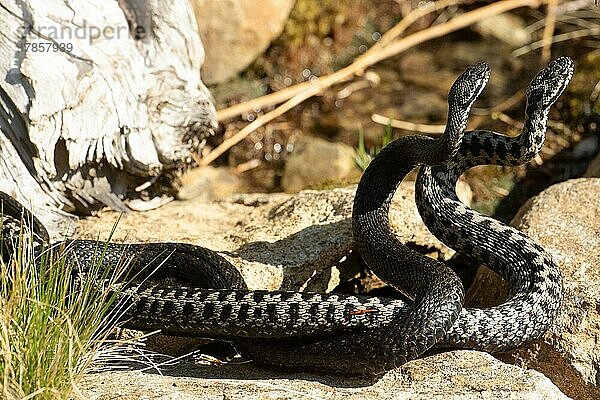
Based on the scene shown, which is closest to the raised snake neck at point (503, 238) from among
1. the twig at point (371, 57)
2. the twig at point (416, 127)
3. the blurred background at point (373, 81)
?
the blurred background at point (373, 81)

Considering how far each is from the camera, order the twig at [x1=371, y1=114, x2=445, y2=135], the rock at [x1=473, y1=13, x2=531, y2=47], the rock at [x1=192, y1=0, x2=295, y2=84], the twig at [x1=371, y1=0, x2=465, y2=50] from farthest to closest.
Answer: the rock at [x1=473, y1=13, x2=531, y2=47], the twig at [x1=371, y1=0, x2=465, y2=50], the twig at [x1=371, y1=114, x2=445, y2=135], the rock at [x1=192, y1=0, x2=295, y2=84]

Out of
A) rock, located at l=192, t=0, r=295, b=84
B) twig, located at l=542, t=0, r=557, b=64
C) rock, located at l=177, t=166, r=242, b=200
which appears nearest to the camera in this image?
rock, located at l=177, t=166, r=242, b=200

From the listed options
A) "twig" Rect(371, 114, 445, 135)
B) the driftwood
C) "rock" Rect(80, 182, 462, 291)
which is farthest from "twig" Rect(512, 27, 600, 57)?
the driftwood

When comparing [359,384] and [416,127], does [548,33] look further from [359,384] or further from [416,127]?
[359,384]

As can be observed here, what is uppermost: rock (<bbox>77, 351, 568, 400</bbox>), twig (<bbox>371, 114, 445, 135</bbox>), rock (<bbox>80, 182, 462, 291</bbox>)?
twig (<bbox>371, 114, 445, 135</bbox>)

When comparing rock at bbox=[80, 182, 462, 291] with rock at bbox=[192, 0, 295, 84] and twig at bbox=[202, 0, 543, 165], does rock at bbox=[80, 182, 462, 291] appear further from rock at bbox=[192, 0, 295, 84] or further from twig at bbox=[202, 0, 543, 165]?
rock at bbox=[192, 0, 295, 84]

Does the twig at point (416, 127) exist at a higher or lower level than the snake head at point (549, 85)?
lower

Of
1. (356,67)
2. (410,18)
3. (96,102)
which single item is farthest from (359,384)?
(410,18)

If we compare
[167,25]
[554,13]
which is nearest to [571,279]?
[167,25]

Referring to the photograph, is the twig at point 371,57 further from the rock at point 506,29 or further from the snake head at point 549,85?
the snake head at point 549,85
